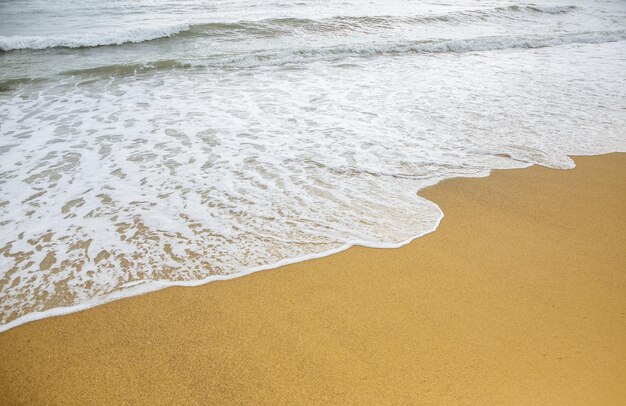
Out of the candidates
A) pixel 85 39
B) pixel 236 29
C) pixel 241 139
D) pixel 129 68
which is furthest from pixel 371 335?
pixel 236 29

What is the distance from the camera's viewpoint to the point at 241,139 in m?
4.92

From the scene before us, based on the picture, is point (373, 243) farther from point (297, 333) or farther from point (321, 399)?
point (321, 399)

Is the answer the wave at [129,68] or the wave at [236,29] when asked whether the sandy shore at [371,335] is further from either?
the wave at [236,29]

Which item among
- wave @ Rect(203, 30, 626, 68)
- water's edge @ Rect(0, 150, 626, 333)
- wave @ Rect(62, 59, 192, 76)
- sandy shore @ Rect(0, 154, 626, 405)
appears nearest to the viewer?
sandy shore @ Rect(0, 154, 626, 405)

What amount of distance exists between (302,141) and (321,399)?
3340 mm

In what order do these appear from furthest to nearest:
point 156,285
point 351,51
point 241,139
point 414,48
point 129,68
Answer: point 414,48 → point 351,51 → point 129,68 → point 241,139 → point 156,285

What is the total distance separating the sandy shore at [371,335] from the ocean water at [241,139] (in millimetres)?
240

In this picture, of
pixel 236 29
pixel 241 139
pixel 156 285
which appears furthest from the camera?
pixel 236 29

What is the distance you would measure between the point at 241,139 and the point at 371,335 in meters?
3.22

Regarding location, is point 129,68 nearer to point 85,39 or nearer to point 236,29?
point 85,39

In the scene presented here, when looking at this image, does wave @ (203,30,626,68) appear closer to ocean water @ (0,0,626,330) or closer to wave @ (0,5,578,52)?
ocean water @ (0,0,626,330)

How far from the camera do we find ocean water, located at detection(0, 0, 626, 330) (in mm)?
2984

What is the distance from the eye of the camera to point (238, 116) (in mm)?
5715

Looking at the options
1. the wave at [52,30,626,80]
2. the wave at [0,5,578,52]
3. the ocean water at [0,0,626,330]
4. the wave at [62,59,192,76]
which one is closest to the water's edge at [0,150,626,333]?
the ocean water at [0,0,626,330]
